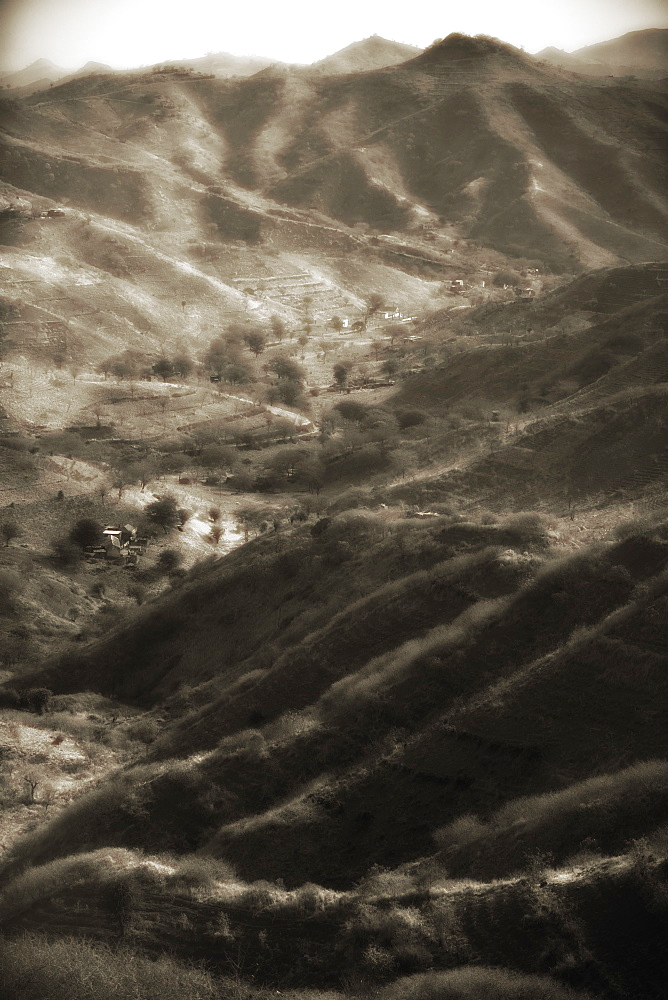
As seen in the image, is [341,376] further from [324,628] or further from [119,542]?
[324,628]

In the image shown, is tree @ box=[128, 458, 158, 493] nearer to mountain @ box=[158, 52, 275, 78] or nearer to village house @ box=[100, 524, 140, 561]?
village house @ box=[100, 524, 140, 561]

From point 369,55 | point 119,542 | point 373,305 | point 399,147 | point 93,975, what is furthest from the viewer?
point 369,55

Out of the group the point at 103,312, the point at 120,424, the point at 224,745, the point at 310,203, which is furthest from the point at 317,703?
the point at 310,203

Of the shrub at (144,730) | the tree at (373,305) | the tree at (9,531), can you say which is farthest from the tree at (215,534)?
the tree at (373,305)

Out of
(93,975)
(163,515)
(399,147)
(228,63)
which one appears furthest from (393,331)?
(228,63)

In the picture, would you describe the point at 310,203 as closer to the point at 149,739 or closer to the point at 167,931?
the point at 149,739

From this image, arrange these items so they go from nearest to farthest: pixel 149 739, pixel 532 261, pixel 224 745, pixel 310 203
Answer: pixel 224 745, pixel 149 739, pixel 532 261, pixel 310 203

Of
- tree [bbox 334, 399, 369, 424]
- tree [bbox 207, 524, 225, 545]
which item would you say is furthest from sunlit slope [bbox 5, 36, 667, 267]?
tree [bbox 207, 524, 225, 545]
